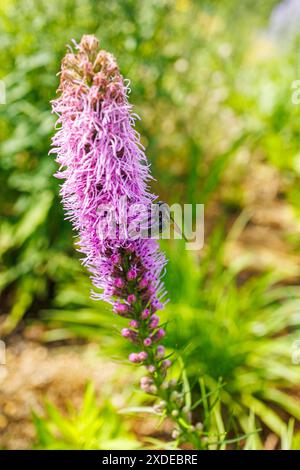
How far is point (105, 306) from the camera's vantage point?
2668mm

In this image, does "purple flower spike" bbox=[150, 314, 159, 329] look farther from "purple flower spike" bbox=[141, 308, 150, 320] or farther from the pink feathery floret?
the pink feathery floret

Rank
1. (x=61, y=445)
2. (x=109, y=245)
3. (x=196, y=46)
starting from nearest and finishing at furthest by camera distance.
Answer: (x=109, y=245) → (x=61, y=445) → (x=196, y=46)

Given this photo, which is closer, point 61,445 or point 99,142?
point 99,142

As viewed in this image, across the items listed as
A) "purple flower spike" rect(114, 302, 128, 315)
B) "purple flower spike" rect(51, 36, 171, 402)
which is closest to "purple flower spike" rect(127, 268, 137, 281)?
"purple flower spike" rect(51, 36, 171, 402)

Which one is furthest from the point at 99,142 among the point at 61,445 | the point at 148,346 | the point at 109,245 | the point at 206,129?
the point at 206,129

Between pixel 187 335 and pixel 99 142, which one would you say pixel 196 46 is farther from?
pixel 99 142

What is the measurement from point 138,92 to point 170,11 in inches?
30.1

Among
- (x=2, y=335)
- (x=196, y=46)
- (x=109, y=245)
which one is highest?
(x=196, y=46)

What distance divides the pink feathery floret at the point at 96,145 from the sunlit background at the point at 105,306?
3.34 feet

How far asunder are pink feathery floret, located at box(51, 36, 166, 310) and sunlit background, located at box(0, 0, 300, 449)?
102cm

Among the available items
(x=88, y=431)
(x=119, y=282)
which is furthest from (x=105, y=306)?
(x=119, y=282)

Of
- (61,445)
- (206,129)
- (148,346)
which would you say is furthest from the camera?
(206,129)

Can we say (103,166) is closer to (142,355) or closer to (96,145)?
(96,145)

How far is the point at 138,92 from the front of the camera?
2.88 metres
